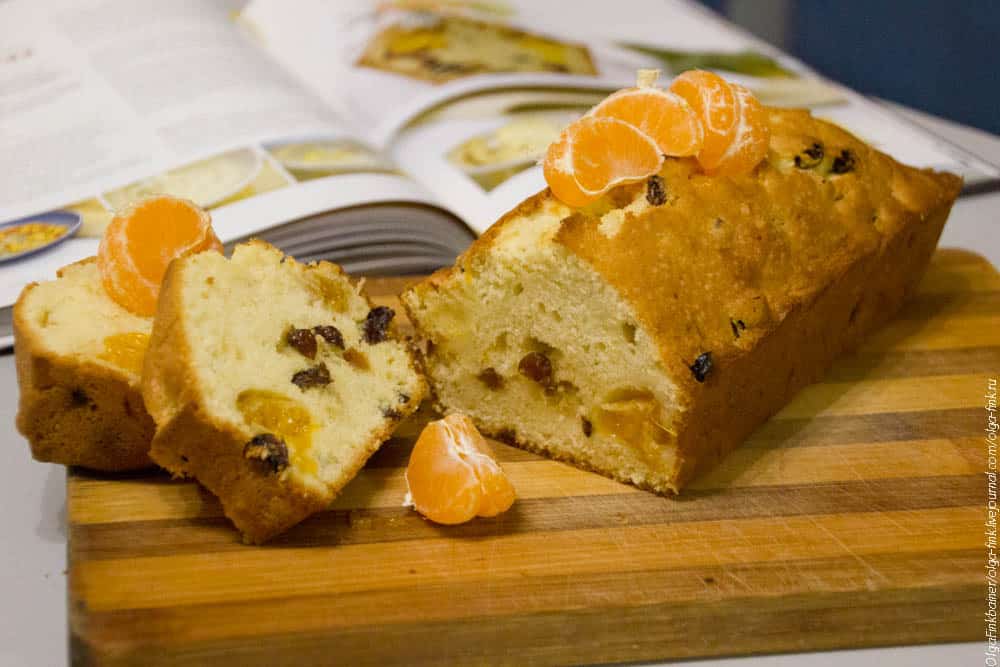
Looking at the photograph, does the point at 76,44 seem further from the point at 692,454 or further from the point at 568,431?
the point at 692,454

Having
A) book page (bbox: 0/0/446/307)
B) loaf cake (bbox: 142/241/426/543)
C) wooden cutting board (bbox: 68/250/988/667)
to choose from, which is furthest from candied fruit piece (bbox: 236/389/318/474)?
book page (bbox: 0/0/446/307)

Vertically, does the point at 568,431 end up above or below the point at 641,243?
below

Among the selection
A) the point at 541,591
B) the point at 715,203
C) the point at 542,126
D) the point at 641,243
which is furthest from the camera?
the point at 542,126

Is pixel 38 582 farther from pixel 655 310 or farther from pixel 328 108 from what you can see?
pixel 328 108

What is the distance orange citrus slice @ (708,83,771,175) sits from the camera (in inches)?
109

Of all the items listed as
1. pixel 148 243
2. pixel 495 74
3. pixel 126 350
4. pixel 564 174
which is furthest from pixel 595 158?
pixel 495 74

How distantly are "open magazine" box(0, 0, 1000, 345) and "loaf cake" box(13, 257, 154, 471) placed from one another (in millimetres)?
906

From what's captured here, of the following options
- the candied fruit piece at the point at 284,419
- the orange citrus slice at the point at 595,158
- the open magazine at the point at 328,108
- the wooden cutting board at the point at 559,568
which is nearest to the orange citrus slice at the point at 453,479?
the wooden cutting board at the point at 559,568

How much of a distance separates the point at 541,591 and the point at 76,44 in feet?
11.2

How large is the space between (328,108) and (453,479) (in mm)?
2263

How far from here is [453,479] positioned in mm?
2393

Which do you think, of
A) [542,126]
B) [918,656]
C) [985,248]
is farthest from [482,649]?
[985,248]

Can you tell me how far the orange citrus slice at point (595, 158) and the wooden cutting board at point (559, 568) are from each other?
0.72m

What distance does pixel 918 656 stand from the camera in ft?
7.42
